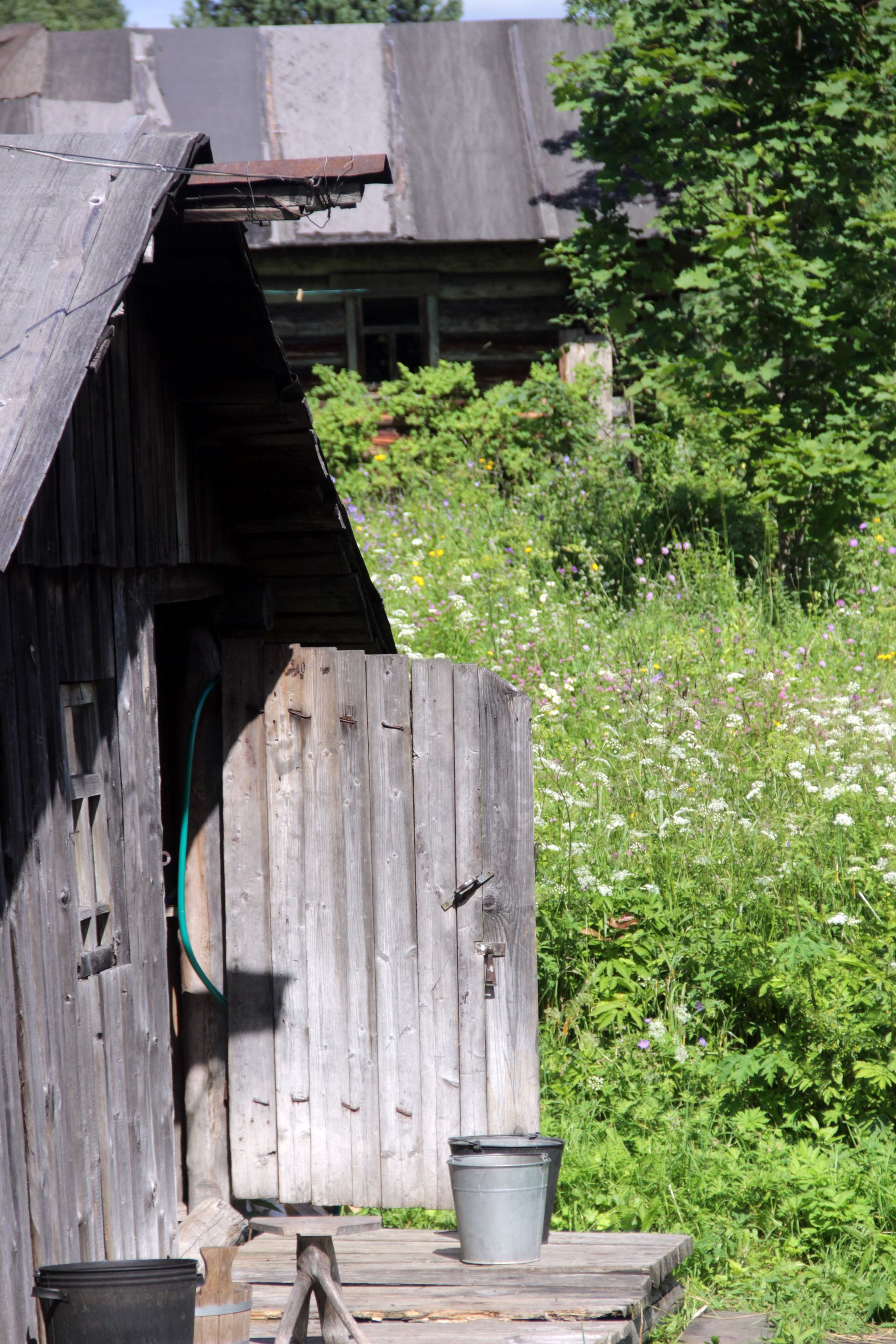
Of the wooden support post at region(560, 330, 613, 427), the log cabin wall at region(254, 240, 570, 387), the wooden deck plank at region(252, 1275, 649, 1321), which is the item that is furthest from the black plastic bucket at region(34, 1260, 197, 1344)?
the log cabin wall at region(254, 240, 570, 387)

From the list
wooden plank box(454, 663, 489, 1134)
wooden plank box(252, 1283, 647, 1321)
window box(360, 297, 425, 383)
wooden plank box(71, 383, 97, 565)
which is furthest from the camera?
window box(360, 297, 425, 383)

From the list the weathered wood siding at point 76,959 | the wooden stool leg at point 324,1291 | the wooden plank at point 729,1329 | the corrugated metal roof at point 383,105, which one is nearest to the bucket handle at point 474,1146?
the wooden stool leg at point 324,1291

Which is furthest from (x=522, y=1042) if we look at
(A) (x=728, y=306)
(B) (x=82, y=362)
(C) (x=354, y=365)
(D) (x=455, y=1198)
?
(C) (x=354, y=365)

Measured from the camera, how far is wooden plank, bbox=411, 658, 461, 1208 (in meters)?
4.50

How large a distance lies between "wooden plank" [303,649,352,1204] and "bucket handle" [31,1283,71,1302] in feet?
6.22

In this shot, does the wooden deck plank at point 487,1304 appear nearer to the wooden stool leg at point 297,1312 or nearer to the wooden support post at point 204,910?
the wooden stool leg at point 297,1312

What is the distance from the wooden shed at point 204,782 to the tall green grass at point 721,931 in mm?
1073

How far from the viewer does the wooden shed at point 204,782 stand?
283 cm

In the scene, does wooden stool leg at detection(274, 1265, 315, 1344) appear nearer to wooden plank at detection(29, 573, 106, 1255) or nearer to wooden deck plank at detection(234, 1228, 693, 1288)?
wooden deck plank at detection(234, 1228, 693, 1288)

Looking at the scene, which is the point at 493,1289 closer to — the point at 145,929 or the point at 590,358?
the point at 145,929

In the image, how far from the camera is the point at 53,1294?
2713 mm

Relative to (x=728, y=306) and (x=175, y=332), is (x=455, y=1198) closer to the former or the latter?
(x=175, y=332)

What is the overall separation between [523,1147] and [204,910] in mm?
1516

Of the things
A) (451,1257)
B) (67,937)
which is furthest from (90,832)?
(451,1257)
